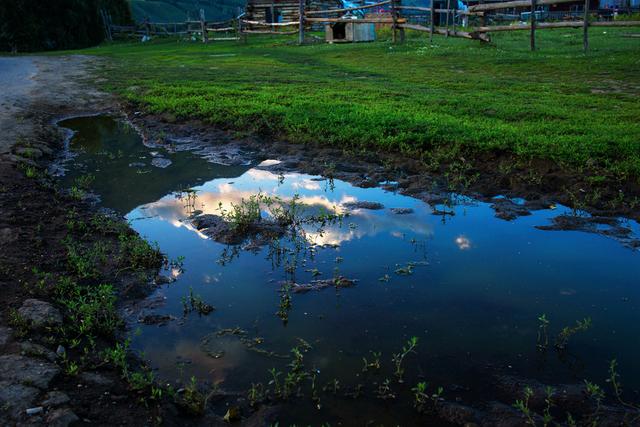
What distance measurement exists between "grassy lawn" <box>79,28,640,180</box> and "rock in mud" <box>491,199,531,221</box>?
1.28 meters

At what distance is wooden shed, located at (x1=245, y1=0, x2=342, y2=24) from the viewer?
39.7m

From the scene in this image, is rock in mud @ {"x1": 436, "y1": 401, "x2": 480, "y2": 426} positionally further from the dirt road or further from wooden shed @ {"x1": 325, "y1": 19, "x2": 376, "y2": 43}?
wooden shed @ {"x1": 325, "y1": 19, "x2": 376, "y2": 43}

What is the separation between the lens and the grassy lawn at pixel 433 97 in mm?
8055

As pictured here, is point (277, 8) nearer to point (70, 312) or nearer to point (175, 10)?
point (70, 312)

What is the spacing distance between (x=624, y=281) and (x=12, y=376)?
4.76 m

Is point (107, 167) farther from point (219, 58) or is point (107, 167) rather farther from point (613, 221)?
point (219, 58)

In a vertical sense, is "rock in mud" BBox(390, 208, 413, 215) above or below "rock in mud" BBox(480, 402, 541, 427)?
above

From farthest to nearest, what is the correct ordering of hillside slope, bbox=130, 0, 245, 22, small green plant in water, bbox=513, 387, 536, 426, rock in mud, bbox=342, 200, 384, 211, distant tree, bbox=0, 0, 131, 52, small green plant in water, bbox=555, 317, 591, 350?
hillside slope, bbox=130, 0, 245, 22
distant tree, bbox=0, 0, 131, 52
rock in mud, bbox=342, 200, 384, 211
small green plant in water, bbox=555, 317, 591, 350
small green plant in water, bbox=513, 387, 536, 426

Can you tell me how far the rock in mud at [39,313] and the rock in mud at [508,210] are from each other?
14.9ft

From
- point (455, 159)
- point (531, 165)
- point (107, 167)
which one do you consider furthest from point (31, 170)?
point (531, 165)

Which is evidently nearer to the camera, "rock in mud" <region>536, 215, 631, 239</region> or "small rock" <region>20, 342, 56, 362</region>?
"small rock" <region>20, 342, 56, 362</region>

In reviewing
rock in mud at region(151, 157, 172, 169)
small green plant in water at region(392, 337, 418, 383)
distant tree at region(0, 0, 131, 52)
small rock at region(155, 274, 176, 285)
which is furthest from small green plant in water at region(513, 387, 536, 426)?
distant tree at region(0, 0, 131, 52)

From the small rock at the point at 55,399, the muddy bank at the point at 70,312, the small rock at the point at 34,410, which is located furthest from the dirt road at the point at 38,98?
the small rock at the point at 34,410

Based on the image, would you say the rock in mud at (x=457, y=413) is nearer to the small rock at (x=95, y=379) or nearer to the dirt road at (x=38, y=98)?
the small rock at (x=95, y=379)
